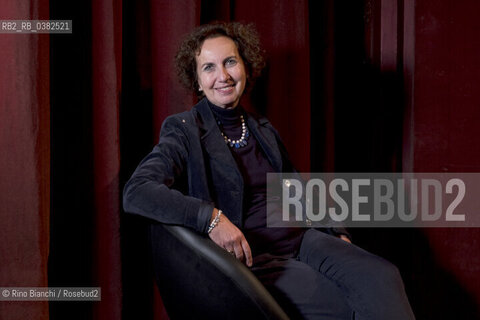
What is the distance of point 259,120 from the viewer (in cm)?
139

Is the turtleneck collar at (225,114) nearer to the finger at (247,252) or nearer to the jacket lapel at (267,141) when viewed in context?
the jacket lapel at (267,141)

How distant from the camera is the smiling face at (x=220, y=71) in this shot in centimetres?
126

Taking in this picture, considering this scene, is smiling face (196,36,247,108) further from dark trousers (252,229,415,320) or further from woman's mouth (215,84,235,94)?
dark trousers (252,229,415,320)

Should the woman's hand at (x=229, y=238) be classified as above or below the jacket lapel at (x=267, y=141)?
below

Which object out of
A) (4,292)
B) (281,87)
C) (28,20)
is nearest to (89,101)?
(28,20)

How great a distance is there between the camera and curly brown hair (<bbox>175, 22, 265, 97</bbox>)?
1312 mm

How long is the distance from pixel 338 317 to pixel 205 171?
1.63 feet

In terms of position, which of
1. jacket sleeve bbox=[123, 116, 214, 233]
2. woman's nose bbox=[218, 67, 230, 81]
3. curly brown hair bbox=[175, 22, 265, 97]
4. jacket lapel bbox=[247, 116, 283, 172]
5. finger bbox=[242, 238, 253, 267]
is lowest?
finger bbox=[242, 238, 253, 267]

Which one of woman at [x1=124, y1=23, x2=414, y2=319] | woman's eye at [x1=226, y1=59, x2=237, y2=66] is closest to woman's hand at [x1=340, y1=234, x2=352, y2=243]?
woman at [x1=124, y1=23, x2=414, y2=319]

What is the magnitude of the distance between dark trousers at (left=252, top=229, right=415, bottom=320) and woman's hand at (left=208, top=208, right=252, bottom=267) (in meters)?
0.12

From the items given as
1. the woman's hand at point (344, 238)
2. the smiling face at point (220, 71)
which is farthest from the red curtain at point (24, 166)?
the woman's hand at point (344, 238)

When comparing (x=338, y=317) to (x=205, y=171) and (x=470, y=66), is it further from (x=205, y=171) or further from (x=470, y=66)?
(x=470, y=66)

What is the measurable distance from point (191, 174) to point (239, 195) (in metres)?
0.14

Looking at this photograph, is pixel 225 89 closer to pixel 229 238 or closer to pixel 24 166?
pixel 229 238
